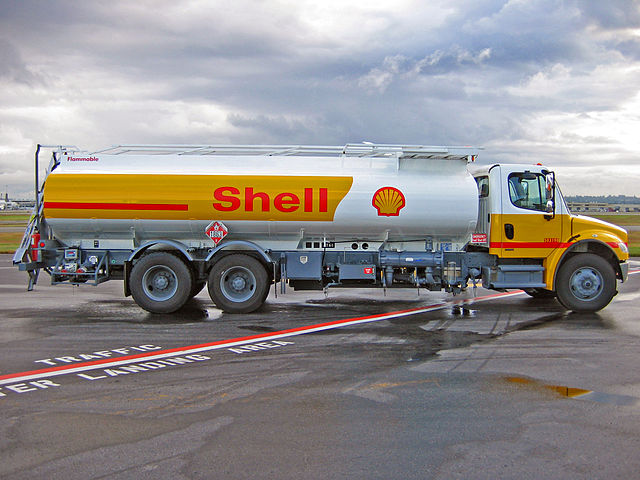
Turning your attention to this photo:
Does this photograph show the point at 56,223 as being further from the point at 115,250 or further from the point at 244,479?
the point at 244,479

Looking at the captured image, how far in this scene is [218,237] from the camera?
10.9 metres

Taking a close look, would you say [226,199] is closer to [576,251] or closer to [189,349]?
[189,349]

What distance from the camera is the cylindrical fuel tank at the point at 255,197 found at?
1073cm

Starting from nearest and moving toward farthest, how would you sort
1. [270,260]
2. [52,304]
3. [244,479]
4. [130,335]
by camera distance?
[244,479]
[130,335]
[270,260]
[52,304]

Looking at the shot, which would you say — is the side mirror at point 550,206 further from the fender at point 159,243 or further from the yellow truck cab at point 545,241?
the fender at point 159,243

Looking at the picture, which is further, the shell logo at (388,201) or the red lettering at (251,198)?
the shell logo at (388,201)

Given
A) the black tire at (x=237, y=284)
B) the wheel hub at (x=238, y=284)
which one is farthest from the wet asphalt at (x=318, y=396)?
the wheel hub at (x=238, y=284)

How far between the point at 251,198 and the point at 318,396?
5710 millimetres

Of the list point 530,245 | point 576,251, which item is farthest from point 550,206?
point 576,251

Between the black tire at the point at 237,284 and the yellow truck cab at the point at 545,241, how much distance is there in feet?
15.1

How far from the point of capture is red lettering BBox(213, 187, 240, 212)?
35.2 ft

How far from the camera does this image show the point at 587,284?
10969mm

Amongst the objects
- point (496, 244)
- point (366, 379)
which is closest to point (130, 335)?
point (366, 379)

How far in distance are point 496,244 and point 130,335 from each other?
7.12 metres
